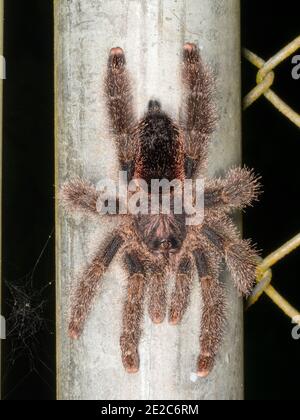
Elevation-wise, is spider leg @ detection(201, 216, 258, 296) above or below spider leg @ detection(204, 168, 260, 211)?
below

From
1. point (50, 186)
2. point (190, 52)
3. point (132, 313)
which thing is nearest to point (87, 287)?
point (132, 313)

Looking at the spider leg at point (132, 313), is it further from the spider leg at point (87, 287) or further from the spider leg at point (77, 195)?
the spider leg at point (77, 195)

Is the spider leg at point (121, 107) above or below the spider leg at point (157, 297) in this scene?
above

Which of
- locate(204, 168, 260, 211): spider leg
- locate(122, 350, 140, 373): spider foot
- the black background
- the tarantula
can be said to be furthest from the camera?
the black background

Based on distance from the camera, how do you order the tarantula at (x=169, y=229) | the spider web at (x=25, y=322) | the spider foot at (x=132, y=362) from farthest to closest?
the spider web at (x=25, y=322) → the tarantula at (x=169, y=229) → the spider foot at (x=132, y=362)

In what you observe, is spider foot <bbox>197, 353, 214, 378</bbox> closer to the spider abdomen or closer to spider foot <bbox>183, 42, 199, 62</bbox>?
the spider abdomen

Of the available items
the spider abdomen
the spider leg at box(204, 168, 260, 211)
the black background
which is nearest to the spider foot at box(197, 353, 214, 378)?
the spider leg at box(204, 168, 260, 211)

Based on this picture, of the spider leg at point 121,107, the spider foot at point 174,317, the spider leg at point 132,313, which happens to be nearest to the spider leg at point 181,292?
the spider foot at point 174,317

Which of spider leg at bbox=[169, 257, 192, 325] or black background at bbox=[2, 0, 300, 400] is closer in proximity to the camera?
spider leg at bbox=[169, 257, 192, 325]

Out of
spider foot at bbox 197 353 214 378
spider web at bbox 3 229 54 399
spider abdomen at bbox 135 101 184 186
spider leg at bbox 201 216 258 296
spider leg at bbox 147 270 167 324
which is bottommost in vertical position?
spider web at bbox 3 229 54 399

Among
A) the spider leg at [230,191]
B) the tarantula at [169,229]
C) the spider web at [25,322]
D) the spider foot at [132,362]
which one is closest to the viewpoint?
the spider foot at [132,362]
